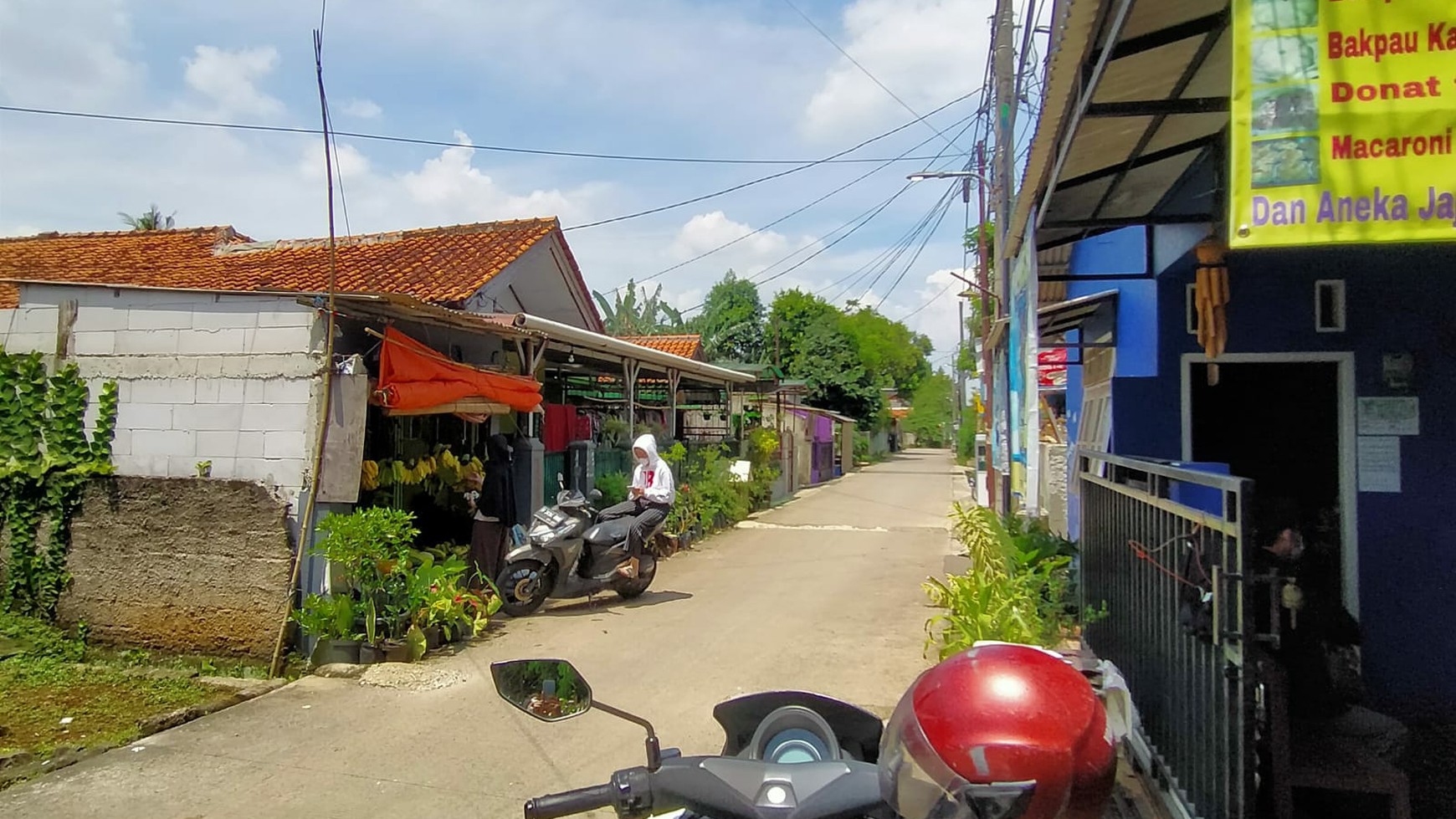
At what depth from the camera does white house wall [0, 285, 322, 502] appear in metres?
7.20

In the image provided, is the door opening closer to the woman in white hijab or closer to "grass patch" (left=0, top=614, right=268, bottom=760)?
the woman in white hijab

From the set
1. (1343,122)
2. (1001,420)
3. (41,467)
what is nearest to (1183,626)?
(1343,122)

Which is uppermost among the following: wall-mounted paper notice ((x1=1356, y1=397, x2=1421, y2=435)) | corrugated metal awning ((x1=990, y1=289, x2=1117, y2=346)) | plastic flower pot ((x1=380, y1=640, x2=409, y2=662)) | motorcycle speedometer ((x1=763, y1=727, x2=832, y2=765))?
corrugated metal awning ((x1=990, y1=289, x2=1117, y2=346))

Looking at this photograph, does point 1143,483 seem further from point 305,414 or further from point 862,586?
point 862,586

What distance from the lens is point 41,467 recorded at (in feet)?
25.4

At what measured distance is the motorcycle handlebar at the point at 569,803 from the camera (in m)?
2.15

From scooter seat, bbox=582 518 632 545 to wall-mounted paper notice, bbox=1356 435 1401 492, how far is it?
5818 millimetres

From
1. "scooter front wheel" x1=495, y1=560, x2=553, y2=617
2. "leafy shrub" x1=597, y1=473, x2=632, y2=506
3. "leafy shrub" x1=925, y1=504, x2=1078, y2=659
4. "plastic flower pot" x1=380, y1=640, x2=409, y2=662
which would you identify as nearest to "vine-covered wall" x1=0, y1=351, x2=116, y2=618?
"plastic flower pot" x1=380, y1=640, x2=409, y2=662

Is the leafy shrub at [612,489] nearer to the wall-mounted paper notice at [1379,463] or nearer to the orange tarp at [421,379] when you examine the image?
the orange tarp at [421,379]

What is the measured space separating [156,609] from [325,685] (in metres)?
1.93

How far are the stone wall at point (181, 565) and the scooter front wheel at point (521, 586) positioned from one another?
1916 mm

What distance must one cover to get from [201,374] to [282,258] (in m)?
4.82

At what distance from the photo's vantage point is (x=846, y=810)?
2.05 metres

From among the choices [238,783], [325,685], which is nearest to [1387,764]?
[238,783]
